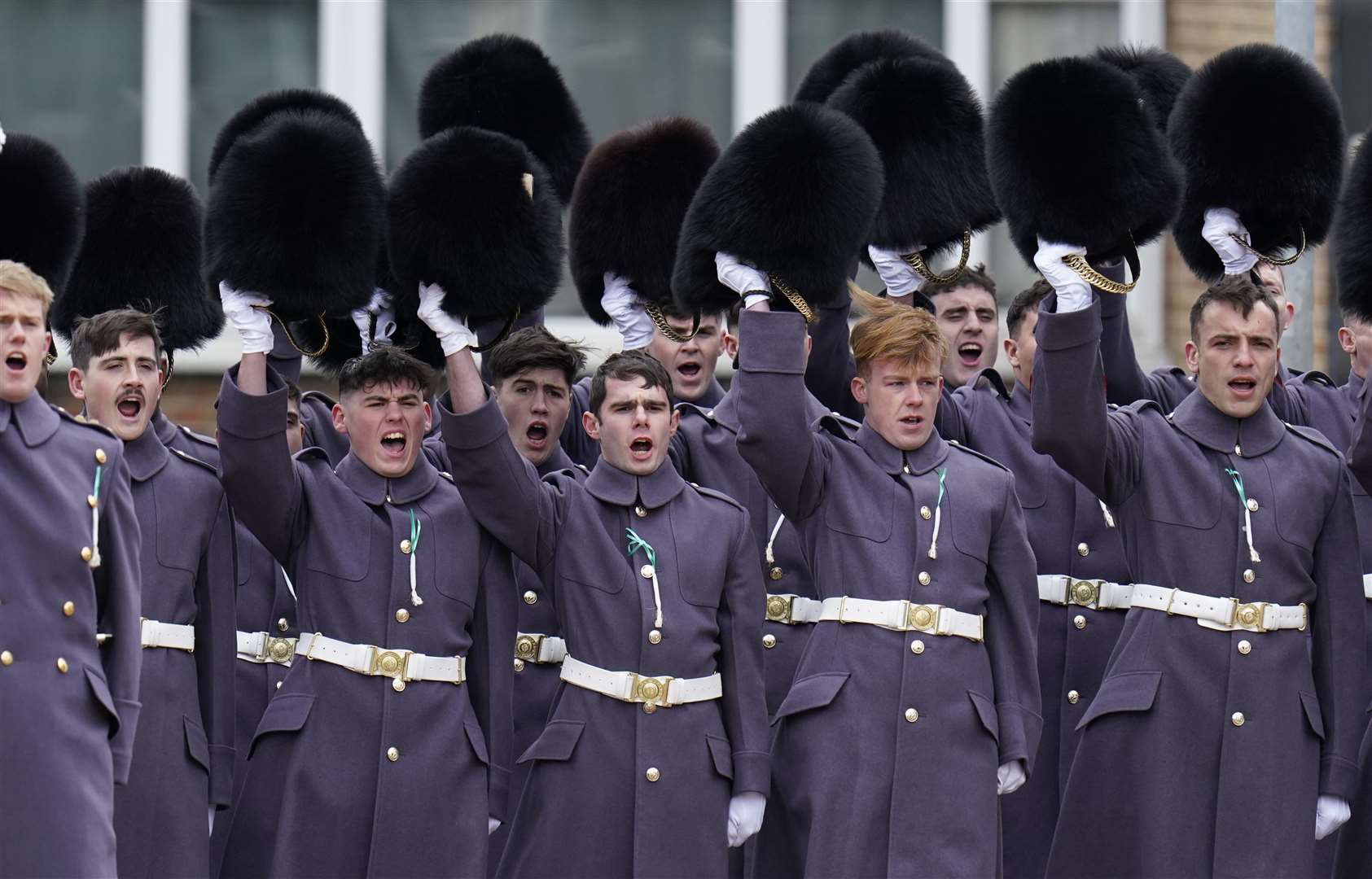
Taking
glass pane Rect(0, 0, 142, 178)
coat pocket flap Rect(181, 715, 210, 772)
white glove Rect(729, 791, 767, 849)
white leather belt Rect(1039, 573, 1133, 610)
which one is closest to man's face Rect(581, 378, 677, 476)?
white glove Rect(729, 791, 767, 849)

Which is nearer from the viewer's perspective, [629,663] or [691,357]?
[629,663]

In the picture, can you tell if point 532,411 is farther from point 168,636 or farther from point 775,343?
point 168,636

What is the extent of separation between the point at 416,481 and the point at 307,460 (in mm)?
323

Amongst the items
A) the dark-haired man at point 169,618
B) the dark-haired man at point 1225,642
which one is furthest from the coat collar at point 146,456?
the dark-haired man at point 1225,642

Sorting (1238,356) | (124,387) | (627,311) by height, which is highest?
(627,311)

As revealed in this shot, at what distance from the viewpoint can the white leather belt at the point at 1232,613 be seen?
7.36 meters

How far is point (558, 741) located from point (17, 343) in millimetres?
1829

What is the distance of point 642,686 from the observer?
23.5ft

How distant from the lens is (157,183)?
27.8 feet

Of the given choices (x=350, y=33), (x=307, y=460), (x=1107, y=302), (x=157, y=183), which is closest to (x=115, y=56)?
(x=350, y=33)

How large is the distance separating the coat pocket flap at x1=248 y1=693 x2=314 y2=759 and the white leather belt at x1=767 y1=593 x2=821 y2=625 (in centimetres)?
160

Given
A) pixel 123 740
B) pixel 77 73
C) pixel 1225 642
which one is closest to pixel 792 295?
pixel 1225 642

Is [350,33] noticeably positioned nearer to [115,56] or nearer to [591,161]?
[115,56]

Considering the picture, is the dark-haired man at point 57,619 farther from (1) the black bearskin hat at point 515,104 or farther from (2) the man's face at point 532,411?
(1) the black bearskin hat at point 515,104
